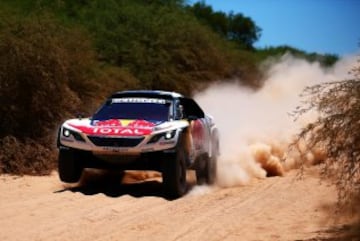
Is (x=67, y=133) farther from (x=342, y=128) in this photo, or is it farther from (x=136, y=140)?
(x=342, y=128)

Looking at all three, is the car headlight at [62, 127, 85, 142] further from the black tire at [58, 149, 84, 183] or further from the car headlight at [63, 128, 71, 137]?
the black tire at [58, 149, 84, 183]

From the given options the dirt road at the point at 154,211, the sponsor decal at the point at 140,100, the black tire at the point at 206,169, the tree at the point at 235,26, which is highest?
the tree at the point at 235,26

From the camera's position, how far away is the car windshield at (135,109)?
1245cm

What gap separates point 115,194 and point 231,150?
4961 mm

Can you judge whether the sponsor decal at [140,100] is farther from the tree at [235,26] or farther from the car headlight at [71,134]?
the tree at [235,26]

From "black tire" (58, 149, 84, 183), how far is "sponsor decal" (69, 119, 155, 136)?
46 cm

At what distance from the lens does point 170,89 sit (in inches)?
1127

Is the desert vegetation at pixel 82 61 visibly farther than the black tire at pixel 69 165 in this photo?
Yes

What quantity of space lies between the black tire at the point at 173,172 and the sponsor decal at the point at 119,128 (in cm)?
53

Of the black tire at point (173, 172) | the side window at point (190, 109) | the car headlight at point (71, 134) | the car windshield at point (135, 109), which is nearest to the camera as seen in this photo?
the black tire at point (173, 172)

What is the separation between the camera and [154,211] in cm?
1034

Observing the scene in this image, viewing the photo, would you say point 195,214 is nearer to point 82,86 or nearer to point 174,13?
point 82,86

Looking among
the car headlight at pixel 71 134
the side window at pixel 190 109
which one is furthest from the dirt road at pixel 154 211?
the side window at pixel 190 109

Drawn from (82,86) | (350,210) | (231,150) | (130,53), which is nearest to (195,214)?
(350,210)
